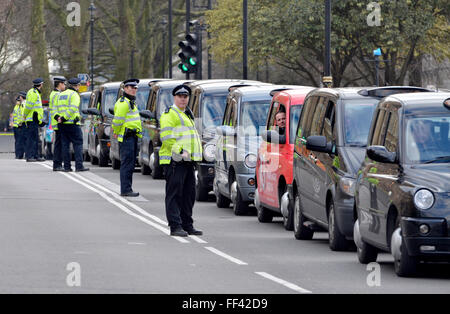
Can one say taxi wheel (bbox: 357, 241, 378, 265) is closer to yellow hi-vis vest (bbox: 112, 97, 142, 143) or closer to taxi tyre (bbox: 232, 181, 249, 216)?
taxi tyre (bbox: 232, 181, 249, 216)

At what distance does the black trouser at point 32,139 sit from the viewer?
33469mm

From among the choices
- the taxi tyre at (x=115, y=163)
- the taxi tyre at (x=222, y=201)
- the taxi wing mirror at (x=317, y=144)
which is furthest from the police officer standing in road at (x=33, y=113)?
the taxi wing mirror at (x=317, y=144)

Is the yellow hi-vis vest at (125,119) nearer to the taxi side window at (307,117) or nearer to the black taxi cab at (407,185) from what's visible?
the taxi side window at (307,117)

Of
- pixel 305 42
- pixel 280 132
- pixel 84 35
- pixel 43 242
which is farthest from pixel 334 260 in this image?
pixel 84 35

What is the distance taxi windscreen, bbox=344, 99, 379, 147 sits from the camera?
15.0m

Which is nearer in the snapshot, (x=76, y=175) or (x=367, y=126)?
(x=367, y=126)

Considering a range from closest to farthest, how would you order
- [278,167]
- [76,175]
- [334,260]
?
[334,260] < [278,167] < [76,175]

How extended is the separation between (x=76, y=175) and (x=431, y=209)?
17.5 meters

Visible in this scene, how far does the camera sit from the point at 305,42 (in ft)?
197

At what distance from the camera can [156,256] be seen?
45.1 feet

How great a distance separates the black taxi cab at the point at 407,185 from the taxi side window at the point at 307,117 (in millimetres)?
2575

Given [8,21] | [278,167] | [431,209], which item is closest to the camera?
[431,209]
